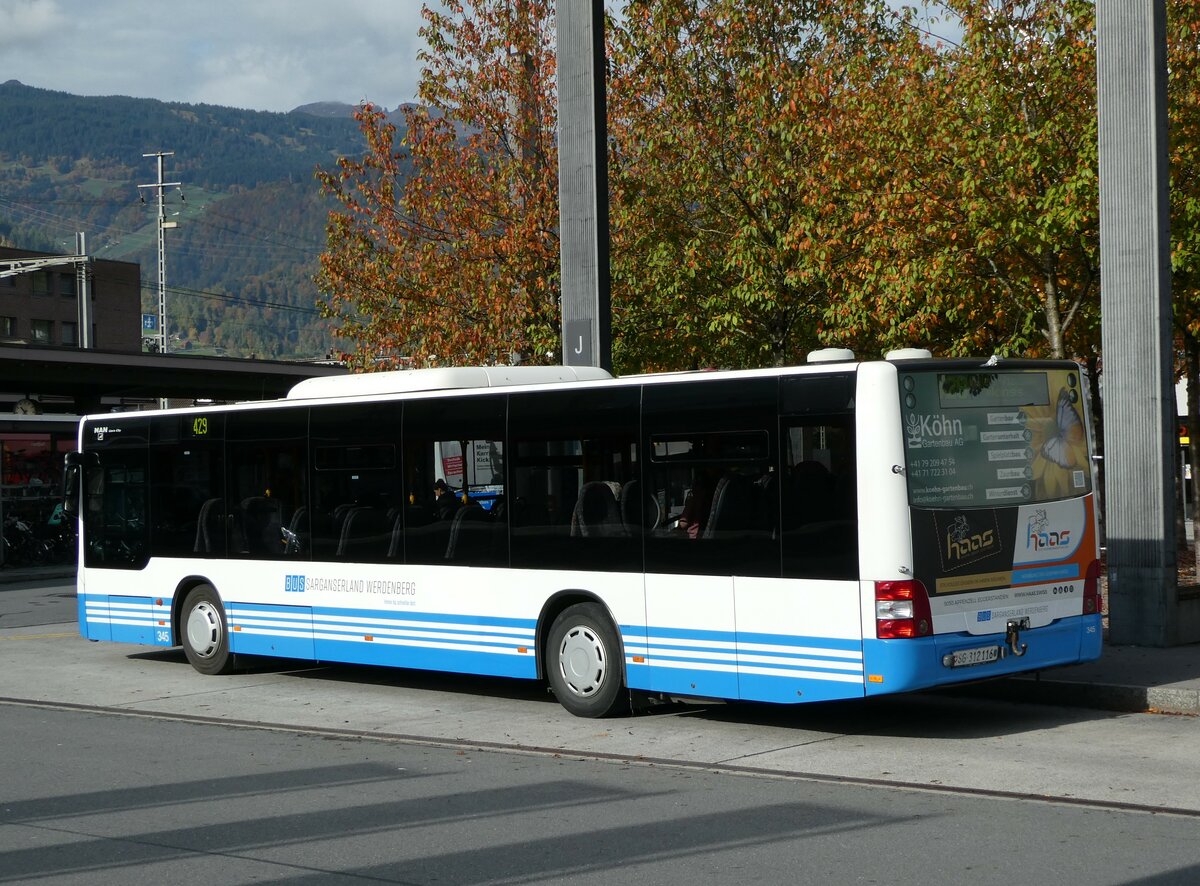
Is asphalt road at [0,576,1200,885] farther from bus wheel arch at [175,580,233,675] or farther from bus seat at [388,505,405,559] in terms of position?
bus wheel arch at [175,580,233,675]

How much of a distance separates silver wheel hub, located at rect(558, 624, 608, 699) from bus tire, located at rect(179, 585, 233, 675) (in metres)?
4.44

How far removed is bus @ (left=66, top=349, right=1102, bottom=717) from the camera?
10.2 meters

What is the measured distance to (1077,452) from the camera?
11273mm

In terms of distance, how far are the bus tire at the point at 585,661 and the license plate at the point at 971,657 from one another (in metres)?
2.55

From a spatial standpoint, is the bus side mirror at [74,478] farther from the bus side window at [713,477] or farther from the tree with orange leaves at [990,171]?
the tree with orange leaves at [990,171]

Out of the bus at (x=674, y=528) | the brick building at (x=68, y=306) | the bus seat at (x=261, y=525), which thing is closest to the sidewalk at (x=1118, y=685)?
the bus at (x=674, y=528)

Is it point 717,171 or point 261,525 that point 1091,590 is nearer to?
point 261,525

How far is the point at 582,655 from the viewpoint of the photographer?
1178 centimetres

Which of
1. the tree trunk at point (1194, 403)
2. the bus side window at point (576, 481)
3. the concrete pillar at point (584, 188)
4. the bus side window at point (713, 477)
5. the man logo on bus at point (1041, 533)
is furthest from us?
the tree trunk at point (1194, 403)

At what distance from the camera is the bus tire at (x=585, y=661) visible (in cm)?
1162

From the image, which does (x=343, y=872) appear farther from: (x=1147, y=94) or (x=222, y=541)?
(x=1147, y=94)

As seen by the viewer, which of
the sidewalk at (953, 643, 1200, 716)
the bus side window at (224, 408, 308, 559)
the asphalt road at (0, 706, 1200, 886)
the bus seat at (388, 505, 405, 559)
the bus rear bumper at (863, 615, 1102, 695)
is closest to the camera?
the asphalt road at (0, 706, 1200, 886)

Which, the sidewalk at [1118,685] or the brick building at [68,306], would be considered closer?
the sidewalk at [1118,685]

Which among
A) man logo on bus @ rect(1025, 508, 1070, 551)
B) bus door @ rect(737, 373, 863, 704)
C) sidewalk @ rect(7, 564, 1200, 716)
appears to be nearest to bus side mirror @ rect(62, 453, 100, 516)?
bus door @ rect(737, 373, 863, 704)
